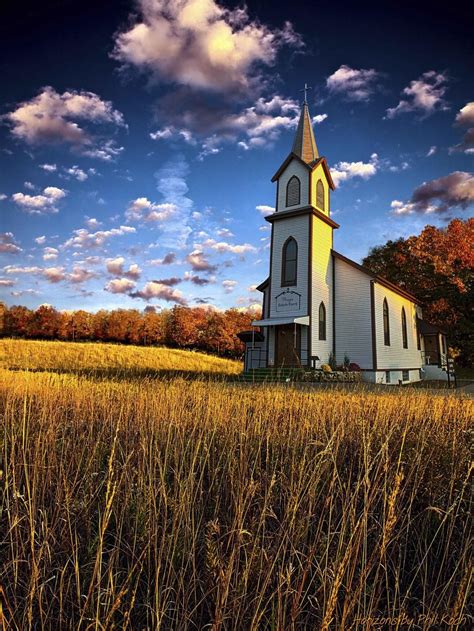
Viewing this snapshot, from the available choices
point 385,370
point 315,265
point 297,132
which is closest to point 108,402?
point 315,265

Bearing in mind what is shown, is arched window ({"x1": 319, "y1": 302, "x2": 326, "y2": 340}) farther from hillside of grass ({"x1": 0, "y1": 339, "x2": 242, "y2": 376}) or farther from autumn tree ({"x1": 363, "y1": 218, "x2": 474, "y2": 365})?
autumn tree ({"x1": 363, "y1": 218, "x2": 474, "y2": 365})

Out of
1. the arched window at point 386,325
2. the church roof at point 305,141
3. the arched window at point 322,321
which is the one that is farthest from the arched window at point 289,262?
the arched window at point 386,325

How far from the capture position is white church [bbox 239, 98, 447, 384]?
2292 centimetres

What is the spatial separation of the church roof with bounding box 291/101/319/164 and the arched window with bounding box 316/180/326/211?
1.62 meters

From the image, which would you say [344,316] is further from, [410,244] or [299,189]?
[410,244]

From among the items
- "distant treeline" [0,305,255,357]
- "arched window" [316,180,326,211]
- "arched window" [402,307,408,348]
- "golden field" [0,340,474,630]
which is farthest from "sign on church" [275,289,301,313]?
"distant treeline" [0,305,255,357]

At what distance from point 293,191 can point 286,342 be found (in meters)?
9.66

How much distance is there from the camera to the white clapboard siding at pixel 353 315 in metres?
23.2

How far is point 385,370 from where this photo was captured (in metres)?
23.9

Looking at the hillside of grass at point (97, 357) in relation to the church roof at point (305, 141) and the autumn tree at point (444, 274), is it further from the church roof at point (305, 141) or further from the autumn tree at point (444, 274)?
the autumn tree at point (444, 274)

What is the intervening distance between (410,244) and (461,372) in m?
13.4

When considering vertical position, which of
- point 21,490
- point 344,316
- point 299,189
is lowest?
point 21,490

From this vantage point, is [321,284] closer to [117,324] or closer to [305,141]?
[305,141]

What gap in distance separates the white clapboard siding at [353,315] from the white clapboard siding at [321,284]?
560 mm
